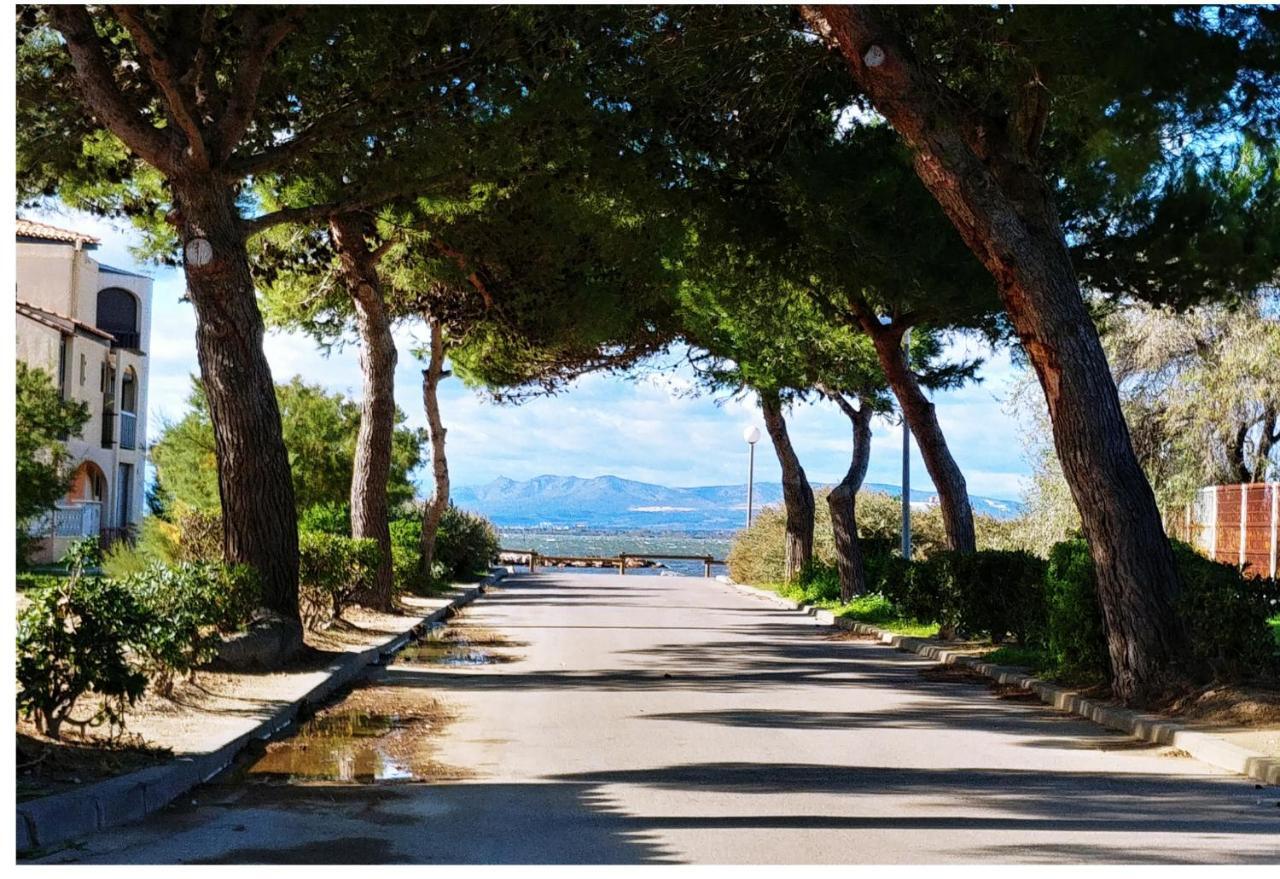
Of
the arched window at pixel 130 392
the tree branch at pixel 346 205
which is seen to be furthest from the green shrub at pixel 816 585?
the arched window at pixel 130 392

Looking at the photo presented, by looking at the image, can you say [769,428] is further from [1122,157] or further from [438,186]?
[1122,157]

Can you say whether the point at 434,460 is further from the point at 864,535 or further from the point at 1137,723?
the point at 1137,723

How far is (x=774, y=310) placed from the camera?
28.4 metres

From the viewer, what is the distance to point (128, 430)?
52.0m

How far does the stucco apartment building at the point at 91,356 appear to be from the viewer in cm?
4266

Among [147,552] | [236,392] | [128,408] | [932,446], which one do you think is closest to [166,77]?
[236,392]

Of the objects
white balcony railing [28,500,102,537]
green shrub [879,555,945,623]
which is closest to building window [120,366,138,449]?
white balcony railing [28,500,102,537]

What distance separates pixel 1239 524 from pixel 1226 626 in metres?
18.7

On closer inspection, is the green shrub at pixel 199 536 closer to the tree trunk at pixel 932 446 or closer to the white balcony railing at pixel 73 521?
the tree trunk at pixel 932 446

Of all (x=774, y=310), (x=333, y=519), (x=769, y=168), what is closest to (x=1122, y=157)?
(x=769, y=168)

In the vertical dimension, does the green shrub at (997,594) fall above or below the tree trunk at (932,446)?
below

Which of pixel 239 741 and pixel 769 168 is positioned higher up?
pixel 769 168

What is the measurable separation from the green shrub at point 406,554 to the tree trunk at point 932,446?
975cm

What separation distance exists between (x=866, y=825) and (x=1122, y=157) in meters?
6.26
